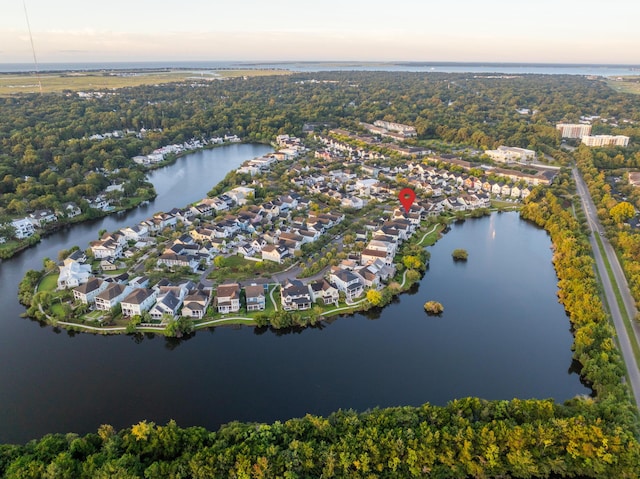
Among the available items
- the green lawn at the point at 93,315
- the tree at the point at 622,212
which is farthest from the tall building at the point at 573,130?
the green lawn at the point at 93,315

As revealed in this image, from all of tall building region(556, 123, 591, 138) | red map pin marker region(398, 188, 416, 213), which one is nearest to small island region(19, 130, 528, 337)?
red map pin marker region(398, 188, 416, 213)

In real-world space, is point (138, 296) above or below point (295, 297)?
above

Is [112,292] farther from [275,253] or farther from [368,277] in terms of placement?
[368,277]

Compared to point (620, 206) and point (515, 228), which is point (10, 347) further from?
point (620, 206)

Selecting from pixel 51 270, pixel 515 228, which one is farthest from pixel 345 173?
pixel 51 270

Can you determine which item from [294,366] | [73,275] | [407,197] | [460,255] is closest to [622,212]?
[460,255]

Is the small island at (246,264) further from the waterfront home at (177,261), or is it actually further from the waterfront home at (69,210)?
the waterfront home at (69,210)

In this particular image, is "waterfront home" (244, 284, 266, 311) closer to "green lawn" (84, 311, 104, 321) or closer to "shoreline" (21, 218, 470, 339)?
"shoreline" (21, 218, 470, 339)
